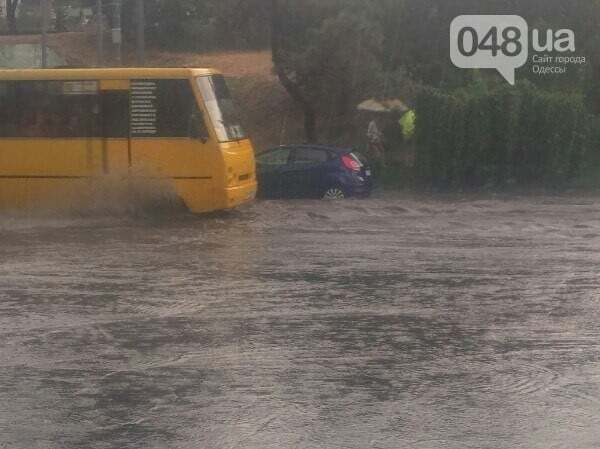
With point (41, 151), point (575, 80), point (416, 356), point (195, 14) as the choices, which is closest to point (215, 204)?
point (41, 151)

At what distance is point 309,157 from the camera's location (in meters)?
24.5

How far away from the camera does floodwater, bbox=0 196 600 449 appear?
695cm

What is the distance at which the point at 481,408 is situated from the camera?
24.0 feet

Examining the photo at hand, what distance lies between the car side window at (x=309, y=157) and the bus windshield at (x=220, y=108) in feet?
17.6

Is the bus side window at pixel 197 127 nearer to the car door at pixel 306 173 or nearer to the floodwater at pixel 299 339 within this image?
the floodwater at pixel 299 339

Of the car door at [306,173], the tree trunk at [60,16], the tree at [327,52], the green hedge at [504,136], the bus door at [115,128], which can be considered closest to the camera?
the bus door at [115,128]

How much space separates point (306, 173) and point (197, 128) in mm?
6519

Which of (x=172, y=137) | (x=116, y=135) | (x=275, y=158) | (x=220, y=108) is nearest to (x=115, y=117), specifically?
(x=116, y=135)

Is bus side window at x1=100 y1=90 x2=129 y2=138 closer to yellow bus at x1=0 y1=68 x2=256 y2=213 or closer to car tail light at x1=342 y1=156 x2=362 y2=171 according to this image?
yellow bus at x1=0 y1=68 x2=256 y2=213

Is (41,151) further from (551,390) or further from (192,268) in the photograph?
(551,390)

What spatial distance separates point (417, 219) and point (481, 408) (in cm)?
1174

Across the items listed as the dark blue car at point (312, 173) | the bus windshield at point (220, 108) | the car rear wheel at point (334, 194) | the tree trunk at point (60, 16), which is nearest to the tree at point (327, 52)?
the dark blue car at point (312, 173)

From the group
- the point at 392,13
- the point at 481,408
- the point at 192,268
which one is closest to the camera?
the point at 481,408

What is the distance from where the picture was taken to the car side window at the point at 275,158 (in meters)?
24.7
